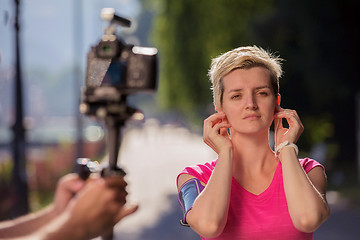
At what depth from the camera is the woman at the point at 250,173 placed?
197 cm

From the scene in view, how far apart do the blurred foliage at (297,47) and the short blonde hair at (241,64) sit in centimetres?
1038

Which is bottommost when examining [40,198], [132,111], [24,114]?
[40,198]

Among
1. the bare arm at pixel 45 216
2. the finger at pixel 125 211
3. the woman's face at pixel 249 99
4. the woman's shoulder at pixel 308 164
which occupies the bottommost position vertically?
the bare arm at pixel 45 216

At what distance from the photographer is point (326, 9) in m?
12.0

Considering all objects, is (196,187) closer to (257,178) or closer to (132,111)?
(257,178)

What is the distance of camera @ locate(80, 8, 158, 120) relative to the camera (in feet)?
6.27

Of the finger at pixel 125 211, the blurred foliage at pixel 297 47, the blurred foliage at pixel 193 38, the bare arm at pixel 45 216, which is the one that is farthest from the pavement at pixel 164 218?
the blurred foliage at pixel 193 38

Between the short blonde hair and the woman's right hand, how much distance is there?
80 millimetres

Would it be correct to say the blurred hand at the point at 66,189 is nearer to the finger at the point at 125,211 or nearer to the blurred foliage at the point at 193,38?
the finger at the point at 125,211

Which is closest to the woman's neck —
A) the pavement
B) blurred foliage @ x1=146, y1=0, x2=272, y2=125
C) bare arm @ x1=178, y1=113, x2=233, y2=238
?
bare arm @ x1=178, y1=113, x2=233, y2=238

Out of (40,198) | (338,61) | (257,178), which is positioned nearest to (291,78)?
(338,61)

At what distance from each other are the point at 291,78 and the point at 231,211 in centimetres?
1133

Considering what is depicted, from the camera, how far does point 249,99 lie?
2105mm

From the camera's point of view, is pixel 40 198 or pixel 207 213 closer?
pixel 207 213
